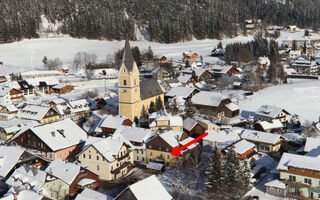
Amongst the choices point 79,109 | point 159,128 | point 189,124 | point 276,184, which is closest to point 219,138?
point 189,124

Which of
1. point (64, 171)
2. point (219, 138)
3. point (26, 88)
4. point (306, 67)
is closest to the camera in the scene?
point (64, 171)

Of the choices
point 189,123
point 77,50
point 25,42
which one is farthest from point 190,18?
point 189,123

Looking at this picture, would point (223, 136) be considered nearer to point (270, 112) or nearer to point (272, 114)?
point (272, 114)

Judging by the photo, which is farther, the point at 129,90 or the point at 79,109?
the point at 79,109

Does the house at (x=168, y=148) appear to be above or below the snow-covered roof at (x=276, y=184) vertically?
above

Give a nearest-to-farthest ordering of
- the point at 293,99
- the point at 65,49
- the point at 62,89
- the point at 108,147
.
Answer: the point at 108,147 < the point at 293,99 < the point at 62,89 < the point at 65,49

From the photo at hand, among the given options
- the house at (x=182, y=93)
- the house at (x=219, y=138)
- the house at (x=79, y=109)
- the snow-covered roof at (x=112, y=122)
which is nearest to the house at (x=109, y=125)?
the snow-covered roof at (x=112, y=122)

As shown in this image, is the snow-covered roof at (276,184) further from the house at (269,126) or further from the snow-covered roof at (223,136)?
the house at (269,126)
